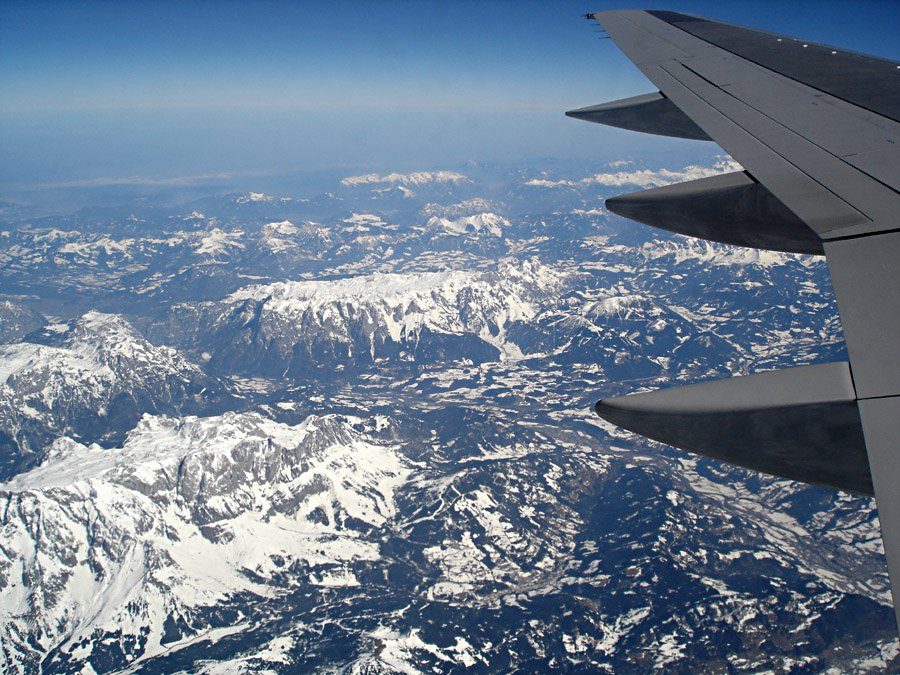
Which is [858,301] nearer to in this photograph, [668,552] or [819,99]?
[819,99]

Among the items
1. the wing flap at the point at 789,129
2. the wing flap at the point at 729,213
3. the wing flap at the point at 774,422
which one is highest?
the wing flap at the point at 789,129

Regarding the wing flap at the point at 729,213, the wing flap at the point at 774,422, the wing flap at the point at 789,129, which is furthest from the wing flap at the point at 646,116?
the wing flap at the point at 774,422

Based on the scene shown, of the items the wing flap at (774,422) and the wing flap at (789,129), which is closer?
the wing flap at (774,422)

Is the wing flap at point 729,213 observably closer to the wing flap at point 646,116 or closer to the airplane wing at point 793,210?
the airplane wing at point 793,210

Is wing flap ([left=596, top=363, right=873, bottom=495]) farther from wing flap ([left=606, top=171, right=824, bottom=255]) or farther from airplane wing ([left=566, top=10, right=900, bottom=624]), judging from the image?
wing flap ([left=606, top=171, right=824, bottom=255])

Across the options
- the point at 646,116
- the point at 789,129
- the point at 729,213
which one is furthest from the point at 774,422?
the point at 646,116

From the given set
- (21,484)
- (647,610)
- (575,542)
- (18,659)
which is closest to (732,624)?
(647,610)

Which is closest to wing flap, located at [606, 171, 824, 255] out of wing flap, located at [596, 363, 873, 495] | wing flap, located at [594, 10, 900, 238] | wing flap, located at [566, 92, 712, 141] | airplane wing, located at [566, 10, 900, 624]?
airplane wing, located at [566, 10, 900, 624]

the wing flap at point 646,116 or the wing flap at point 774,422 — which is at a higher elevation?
the wing flap at point 646,116

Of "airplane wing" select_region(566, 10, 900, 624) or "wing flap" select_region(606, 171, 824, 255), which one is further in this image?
"wing flap" select_region(606, 171, 824, 255)
